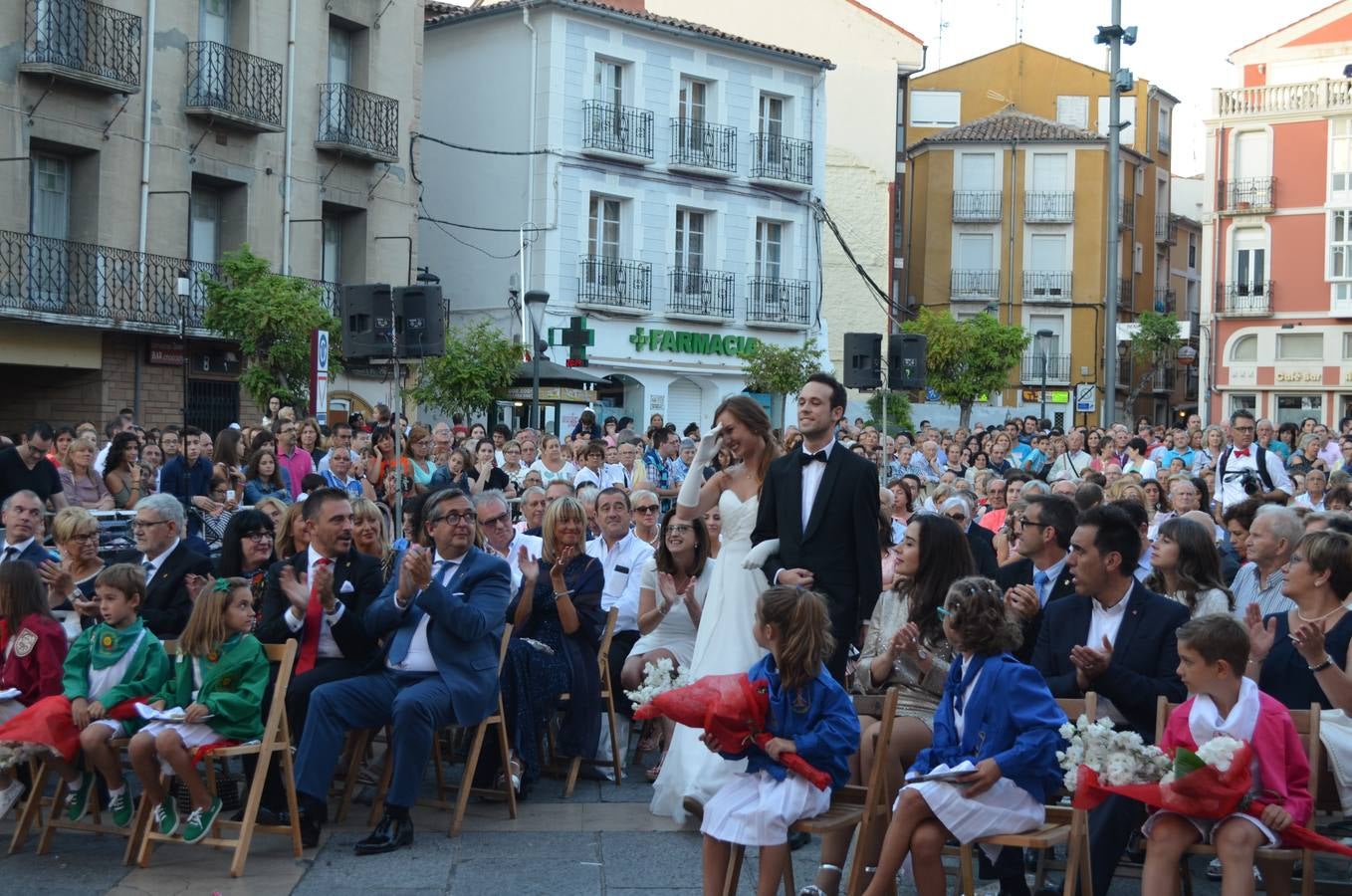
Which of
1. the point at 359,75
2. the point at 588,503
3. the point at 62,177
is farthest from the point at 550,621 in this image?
the point at 359,75

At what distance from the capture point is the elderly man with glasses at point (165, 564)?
782cm

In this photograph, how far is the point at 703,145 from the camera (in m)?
34.7

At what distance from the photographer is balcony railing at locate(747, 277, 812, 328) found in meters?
36.2

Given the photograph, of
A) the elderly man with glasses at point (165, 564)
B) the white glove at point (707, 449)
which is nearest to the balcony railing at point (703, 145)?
the elderly man with glasses at point (165, 564)

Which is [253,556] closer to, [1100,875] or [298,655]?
[298,655]

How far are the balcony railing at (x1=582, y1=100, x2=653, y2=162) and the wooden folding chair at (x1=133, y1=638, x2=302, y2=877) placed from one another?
2635 centimetres

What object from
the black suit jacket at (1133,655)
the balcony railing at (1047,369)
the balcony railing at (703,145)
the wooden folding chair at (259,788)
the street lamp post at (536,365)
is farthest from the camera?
the balcony railing at (1047,369)

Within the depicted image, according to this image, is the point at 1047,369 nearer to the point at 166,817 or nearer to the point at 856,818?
the point at 166,817

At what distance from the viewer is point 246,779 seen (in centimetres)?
769

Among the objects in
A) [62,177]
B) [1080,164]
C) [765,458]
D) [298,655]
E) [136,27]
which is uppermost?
[1080,164]

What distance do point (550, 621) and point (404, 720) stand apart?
1.52m

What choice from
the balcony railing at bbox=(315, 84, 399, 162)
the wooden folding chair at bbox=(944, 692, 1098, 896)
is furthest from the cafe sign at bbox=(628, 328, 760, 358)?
the wooden folding chair at bbox=(944, 692, 1098, 896)

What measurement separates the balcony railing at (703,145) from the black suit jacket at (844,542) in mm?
27793

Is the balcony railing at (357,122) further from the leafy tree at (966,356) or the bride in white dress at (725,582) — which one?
the bride in white dress at (725,582)
